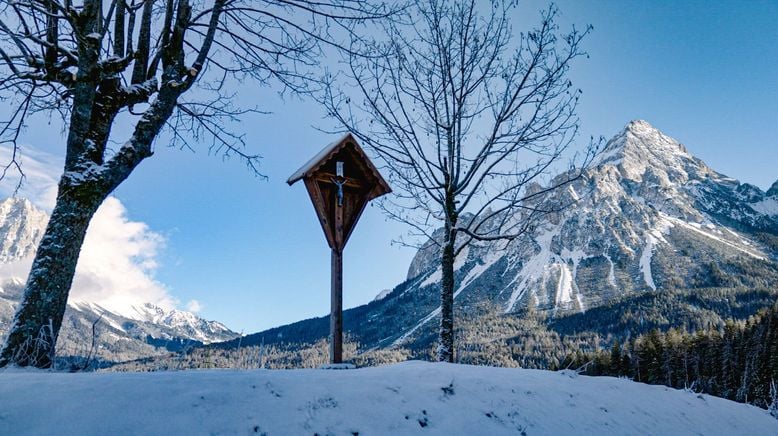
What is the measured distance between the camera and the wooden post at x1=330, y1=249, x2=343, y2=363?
20.1 ft

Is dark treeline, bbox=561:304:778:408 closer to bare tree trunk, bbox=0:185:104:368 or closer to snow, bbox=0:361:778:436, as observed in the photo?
snow, bbox=0:361:778:436

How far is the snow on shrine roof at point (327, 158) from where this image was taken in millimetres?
6594

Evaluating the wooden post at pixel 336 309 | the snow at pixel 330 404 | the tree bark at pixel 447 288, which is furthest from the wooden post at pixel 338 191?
the tree bark at pixel 447 288

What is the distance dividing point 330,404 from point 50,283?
12.4 feet

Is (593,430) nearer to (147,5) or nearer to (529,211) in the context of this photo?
(529,211)

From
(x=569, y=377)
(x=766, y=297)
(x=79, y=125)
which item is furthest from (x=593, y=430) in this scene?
(x=766, y=297)

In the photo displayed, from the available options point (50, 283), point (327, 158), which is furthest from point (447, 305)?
point (50, 283)

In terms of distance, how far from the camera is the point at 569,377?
5969 mm

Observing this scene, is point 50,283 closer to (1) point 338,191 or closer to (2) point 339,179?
(1) point 338,191

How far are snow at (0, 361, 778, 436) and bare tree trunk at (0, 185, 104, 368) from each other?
1.04 m

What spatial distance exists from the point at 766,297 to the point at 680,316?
34.8 meters

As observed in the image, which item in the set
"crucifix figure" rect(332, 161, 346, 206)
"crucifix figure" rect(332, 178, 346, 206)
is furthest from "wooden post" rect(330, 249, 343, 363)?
"crucifix figure" rect(332, 161, 346, 206)

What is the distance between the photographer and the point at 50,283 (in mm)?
4980

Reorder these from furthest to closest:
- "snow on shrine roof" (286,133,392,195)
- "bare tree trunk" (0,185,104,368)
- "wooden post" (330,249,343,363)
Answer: "snow on shrine roof" (286,133,392,195)
"wooden post" (330,249,343,363)
"bare tree trunk" (0,185,104,368)
